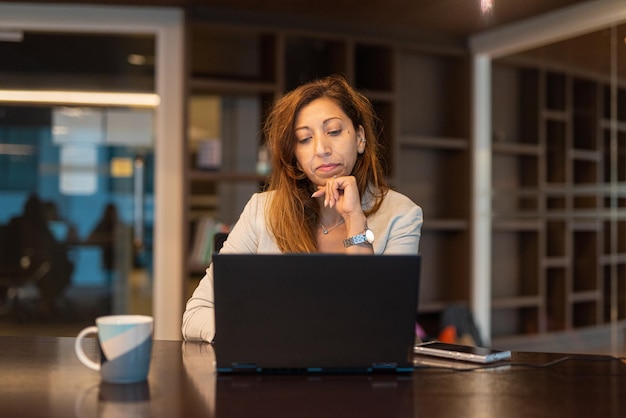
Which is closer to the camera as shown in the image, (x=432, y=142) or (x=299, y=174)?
(x=299, y=174)

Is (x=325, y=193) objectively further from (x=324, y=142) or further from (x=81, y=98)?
(x=81, y=98)

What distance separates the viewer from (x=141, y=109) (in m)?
4.45

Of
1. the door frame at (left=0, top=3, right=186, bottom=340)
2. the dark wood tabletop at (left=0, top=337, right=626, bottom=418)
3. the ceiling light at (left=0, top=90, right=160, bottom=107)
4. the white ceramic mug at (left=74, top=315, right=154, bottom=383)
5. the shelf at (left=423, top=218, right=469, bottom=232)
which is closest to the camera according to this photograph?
the dark wood tabletop at (left=0, top=337, right=626, bottom=418)

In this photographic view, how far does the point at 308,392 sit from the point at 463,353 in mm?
441

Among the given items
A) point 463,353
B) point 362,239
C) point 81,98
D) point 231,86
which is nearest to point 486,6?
point 231,86

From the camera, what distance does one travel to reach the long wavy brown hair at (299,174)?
78.8 inches

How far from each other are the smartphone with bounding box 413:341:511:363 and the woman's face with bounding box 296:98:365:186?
628mm

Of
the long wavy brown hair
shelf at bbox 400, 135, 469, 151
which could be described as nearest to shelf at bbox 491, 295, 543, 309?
shelf at bbox 400, 135, 469, 151

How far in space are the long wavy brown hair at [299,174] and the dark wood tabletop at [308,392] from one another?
0.63 meters

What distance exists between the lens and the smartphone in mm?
1438

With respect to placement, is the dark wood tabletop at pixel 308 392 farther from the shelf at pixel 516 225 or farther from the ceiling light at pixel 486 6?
the shelf at pixel 516 225

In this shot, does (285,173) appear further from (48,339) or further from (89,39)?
(89,39)

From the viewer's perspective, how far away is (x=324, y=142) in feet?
6.53

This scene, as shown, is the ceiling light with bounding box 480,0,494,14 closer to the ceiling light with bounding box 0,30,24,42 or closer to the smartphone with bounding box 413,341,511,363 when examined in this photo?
the ceiling light with bounding box 0,30,24,42
